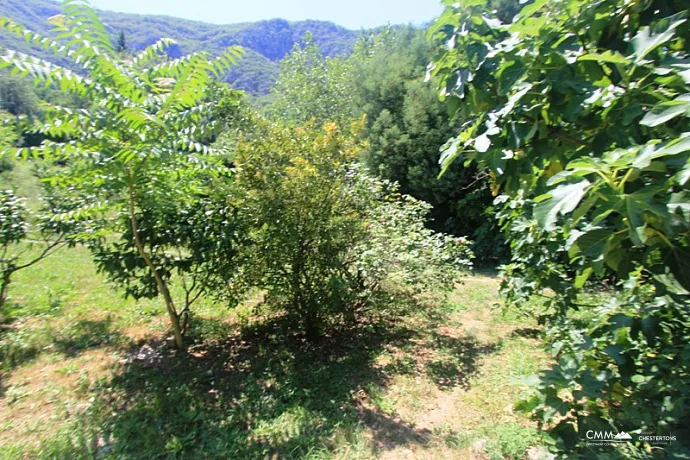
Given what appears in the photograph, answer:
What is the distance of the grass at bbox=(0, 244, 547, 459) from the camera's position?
9.08 feet

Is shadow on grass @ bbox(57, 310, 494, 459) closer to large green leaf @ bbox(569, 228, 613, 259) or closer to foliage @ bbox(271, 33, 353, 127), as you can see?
large green leaf @ bbox(569, 228, 613, 259)

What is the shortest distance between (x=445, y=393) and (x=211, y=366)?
239 cm

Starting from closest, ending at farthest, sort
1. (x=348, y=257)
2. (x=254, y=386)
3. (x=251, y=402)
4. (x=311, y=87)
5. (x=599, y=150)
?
(x=599, y=150) → (x=251, y=402) → (x=254, y=386) → (x=348, y=257) → (x=311, y=87)

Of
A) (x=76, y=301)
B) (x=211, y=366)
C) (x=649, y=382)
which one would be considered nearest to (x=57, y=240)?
(x=76, y=301)

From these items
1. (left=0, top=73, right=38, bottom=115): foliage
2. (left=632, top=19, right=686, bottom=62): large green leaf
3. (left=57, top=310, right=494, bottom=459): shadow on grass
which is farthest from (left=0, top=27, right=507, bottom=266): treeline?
(left=0, top=73, right=38, bottom=115): foliage

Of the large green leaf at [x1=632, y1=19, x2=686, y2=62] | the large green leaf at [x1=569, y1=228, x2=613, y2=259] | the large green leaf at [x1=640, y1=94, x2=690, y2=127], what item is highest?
the large green leaf at [x1=632, y1=19, x2=686, y2=62]

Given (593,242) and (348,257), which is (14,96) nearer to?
(348,257)

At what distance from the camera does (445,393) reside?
11.7ft

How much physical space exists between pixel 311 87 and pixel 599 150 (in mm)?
16614

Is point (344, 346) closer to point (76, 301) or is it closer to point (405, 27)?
point (76, 301)

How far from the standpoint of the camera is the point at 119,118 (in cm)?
286

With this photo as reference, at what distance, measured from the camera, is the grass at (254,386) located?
2768mm

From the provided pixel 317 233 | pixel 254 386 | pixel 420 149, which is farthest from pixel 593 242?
pixel 420 149

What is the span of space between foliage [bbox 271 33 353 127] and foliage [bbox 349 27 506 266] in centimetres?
360
